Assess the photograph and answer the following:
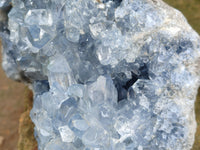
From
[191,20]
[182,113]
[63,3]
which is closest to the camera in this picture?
[182,113]

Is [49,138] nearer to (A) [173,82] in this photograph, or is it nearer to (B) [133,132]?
(B) [133,132]

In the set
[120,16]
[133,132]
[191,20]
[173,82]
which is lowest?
[191,20]

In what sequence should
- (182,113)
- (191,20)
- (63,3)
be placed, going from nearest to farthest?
(182,113) → (63,3) → (191,20)

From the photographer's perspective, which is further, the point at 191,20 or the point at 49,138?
the point at 191,20

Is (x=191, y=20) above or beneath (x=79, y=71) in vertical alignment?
beneath

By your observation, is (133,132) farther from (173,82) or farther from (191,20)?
(191,20)

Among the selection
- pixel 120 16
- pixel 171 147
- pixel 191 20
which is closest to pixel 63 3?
pixel 120 16
